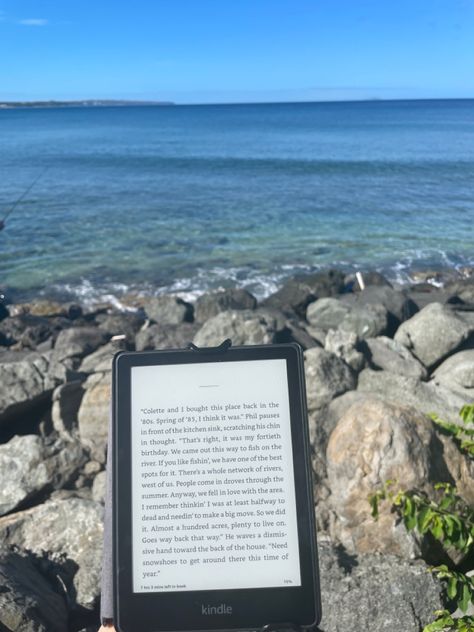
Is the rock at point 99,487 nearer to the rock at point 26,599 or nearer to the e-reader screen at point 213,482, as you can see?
the rock at point 26,599

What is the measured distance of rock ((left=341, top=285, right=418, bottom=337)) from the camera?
12.4m

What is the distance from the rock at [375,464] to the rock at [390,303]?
6.65 m

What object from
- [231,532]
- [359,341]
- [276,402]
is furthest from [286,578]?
[359,341]

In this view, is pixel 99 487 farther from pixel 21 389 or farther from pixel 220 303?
pixel 220 303

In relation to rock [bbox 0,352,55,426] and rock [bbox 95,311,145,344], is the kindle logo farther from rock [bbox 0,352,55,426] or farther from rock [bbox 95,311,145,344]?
rock [bbox 95,311,145,344]

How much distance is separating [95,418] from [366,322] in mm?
5939

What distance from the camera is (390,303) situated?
43.1 ft

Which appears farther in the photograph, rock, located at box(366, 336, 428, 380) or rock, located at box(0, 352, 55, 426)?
rock, located at box(366, 336, 428, 380)

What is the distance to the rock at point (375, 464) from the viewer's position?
5000 mm

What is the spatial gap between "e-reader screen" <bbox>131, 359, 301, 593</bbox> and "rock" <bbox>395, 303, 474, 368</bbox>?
7.11 metres

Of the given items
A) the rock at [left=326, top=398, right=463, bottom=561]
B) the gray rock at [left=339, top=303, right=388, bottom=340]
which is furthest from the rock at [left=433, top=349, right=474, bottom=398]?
the rock at [left=326, top=398, right=463, bottom=561]

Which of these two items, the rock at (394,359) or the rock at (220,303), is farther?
the rock at (220,303)

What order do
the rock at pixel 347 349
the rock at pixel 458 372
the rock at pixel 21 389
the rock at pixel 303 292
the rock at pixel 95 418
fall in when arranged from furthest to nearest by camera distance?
the rock at pixel 303 292 < the rock at pixel 347 349 < the rock at pixel 458 372 < the rock at pixel 21 389 < the rock at pixel 95 418

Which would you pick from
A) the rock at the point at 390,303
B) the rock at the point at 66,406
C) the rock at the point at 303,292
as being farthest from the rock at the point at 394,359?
the rock at the point at 303,292
